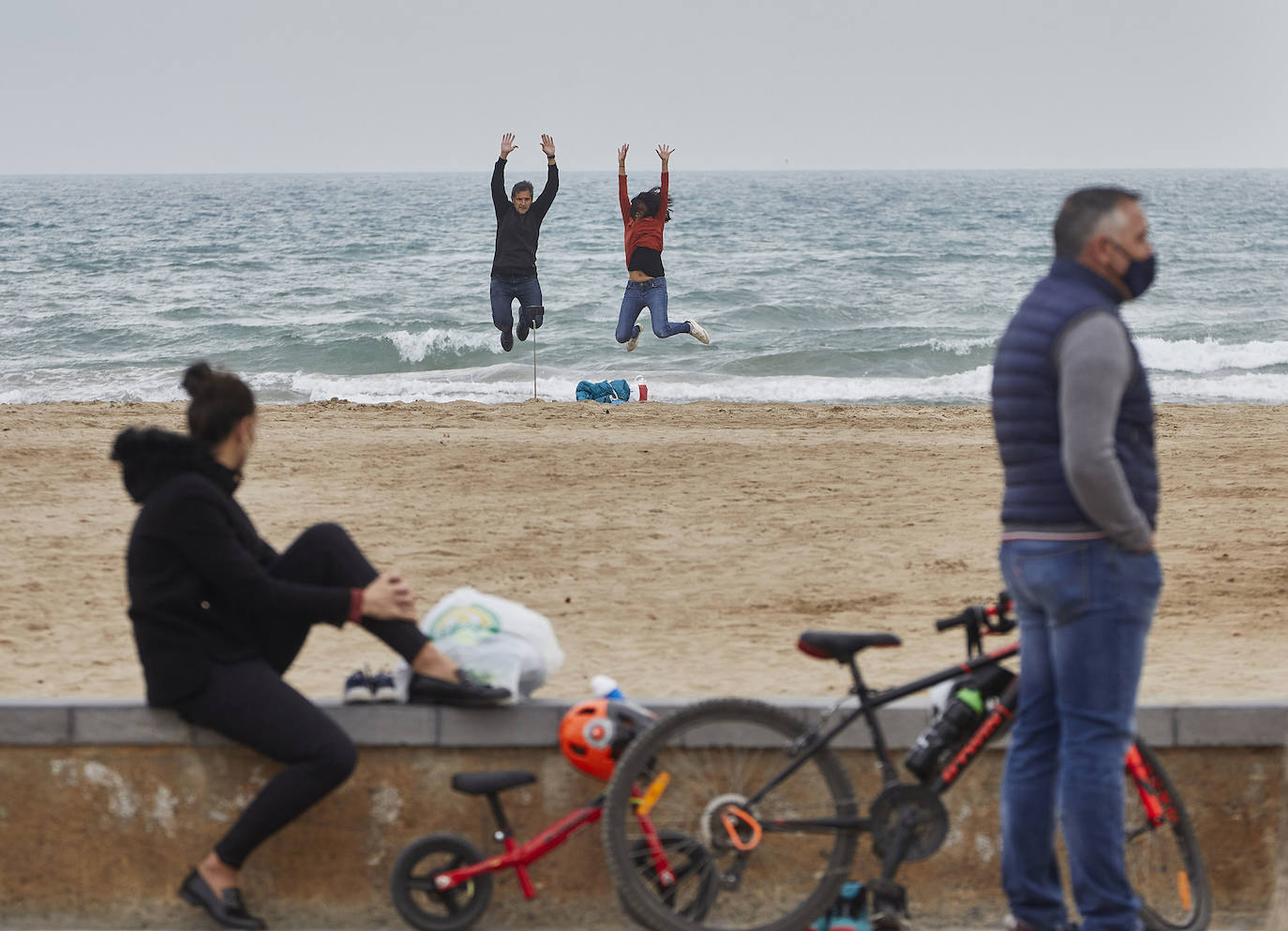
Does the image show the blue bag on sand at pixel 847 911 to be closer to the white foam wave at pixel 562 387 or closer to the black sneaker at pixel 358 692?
the black sneaker at pixel 358 692

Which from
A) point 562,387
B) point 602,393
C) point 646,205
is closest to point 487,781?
point 646,205

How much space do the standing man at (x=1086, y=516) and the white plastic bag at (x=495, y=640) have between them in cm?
138

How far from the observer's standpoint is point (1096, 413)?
288 centimetres

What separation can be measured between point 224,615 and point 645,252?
937 centimetres

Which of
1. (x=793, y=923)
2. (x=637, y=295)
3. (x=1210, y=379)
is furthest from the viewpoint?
(x=1210, y=379)

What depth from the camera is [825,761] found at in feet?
11.5

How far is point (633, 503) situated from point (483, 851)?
596 cm

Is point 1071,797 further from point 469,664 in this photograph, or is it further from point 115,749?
point 115,749

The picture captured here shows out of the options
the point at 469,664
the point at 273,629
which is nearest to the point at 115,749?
the point at 273,629

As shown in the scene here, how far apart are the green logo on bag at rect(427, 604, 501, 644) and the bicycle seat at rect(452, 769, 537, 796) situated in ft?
1.34

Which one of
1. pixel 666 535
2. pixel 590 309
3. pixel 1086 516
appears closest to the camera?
pixel 1086 516

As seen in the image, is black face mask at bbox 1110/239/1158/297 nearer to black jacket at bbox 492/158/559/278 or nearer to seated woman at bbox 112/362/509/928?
seated woman at bbox 112/362/509/928

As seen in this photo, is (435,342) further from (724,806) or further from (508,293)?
(724,806)

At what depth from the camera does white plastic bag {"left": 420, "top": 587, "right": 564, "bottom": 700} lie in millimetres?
3816
